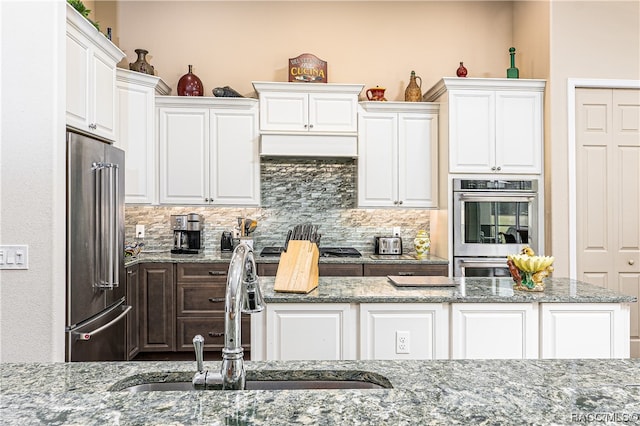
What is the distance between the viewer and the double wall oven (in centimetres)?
396

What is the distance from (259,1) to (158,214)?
7.58ft

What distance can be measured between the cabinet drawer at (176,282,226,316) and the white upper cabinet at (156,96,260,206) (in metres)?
0.77

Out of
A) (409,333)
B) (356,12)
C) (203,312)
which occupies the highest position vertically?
(356,12)

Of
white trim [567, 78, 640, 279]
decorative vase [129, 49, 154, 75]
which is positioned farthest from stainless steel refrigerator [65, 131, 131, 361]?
white trim [567, 78, 640, 279]

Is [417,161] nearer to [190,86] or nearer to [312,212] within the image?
[312,212]

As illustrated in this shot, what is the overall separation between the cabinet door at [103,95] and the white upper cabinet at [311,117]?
125 cm

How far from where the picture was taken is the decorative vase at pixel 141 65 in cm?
414

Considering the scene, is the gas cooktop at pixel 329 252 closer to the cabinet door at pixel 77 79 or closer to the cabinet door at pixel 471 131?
the cabinet door at pixel 471 131

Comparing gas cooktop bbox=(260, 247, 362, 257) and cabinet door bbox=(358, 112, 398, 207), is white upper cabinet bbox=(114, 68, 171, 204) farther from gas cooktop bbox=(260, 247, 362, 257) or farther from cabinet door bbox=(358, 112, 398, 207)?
cabinet door bbox=(358, 112, 398, 207)

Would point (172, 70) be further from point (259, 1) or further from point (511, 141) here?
point (511, 141)

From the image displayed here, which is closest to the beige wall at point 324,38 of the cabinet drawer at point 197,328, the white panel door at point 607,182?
the white panel door at point 607,182

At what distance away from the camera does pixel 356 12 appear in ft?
15.3

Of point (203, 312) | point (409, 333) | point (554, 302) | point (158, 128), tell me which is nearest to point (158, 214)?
point (158, 128)

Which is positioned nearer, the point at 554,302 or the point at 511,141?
the point at 554,302
